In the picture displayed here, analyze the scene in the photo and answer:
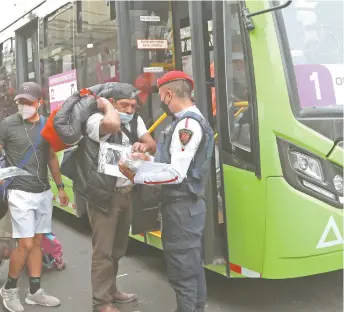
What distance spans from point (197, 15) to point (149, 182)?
52.6 inches

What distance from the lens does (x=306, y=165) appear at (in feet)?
10.4

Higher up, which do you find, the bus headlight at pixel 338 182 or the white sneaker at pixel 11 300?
the bus headlight at pixel 338 182

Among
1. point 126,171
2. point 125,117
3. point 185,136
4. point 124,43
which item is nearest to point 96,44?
point 124,43

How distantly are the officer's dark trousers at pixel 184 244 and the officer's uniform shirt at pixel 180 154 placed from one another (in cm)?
23

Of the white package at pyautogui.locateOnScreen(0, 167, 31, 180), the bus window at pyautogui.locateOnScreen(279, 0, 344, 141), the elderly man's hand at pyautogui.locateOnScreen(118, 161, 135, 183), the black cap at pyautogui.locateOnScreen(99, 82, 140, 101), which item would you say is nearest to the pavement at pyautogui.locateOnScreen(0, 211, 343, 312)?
the white package at pyautogui.locateOnScreen(0, 167, 31, 180)

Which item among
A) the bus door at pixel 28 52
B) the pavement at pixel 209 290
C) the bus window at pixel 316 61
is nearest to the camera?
the bus window at pixel 316 61

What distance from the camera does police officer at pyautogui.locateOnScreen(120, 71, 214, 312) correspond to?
9.94ft

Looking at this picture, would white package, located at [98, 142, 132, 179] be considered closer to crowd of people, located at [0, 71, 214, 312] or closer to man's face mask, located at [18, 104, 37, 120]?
crowd of people, located at [0, 71, 214, 312]

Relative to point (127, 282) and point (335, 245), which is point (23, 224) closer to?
point (127, 282)

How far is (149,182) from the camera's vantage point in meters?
3.02

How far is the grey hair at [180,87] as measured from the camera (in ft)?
10.3

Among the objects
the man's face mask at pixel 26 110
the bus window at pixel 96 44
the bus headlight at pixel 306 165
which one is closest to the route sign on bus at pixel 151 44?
the bus window at pixel 96 44

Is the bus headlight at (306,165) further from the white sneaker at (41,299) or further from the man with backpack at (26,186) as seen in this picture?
the white sneaker at (41,299)

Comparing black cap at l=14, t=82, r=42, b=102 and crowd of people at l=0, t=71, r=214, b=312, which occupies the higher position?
black cap at l=14, t=82, r=42, b=102
